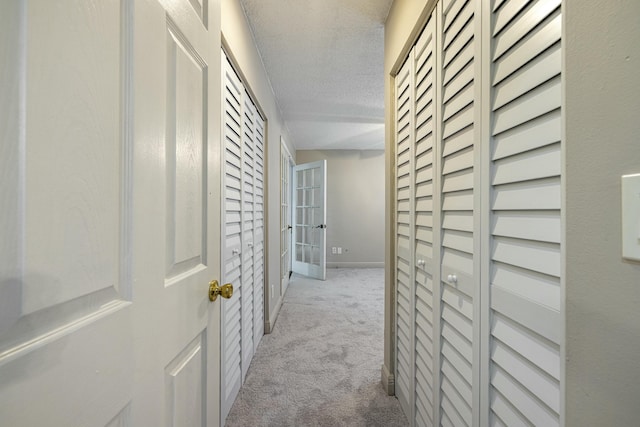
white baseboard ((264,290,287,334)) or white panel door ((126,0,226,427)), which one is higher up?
white panel door ((126,0,226,427))

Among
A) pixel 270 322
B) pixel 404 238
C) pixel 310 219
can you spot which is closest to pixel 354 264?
pixel 310 219

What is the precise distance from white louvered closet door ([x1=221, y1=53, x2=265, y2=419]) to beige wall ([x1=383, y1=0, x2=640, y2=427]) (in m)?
1.38

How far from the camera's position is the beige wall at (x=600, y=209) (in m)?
0.42

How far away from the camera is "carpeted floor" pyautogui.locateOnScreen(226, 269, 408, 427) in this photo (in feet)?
5.39

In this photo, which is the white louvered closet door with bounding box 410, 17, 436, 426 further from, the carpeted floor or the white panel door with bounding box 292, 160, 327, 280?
the white panel door with bounding box 292, 160, 327, 280

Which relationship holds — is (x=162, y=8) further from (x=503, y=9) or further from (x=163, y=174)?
(x=503, y=9)

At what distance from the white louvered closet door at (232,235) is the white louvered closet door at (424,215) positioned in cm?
95

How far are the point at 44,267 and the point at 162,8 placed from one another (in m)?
0.55

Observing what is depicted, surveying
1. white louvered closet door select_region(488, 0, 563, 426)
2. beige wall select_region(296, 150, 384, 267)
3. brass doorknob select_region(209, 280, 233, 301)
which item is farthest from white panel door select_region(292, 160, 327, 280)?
white louvered closet door select_region(488, 0, 563, 426)

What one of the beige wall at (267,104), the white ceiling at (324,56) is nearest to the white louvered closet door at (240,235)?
the beige wall at (267,104)

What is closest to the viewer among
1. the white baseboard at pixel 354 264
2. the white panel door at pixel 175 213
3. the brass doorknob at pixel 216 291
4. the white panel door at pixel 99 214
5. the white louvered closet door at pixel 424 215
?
the white panel door at pixel 99 214

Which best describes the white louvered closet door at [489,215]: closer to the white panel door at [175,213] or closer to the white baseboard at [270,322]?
the white panel door at [175,213]

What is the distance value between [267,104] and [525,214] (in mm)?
2577

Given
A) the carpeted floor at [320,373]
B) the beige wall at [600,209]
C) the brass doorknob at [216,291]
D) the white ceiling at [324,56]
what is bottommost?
the carpeted floor at [320,373]
